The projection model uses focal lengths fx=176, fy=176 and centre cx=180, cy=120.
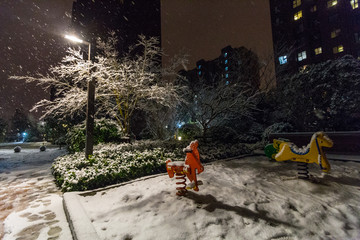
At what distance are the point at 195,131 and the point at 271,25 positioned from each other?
3533 centimetres

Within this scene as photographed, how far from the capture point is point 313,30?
32.5 metres

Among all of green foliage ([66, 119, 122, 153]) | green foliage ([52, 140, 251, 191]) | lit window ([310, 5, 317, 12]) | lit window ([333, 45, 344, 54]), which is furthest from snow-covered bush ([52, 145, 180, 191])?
lit window ([310, 5, 317, 12])

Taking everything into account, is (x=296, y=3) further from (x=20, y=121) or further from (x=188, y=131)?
(x=20, y=121)

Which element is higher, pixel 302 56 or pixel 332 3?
pixel 332 3

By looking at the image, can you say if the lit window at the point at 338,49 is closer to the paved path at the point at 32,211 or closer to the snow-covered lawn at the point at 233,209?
the snow-covered lawn at the point at 233,209

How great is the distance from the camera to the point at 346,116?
1247 centimetres

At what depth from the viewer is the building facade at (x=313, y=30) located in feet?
91.2

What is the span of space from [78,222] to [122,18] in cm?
2880

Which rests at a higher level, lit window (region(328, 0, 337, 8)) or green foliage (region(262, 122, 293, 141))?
lit window (region(328, 0, 337, 8))

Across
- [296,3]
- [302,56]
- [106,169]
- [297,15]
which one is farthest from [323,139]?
[296,3]

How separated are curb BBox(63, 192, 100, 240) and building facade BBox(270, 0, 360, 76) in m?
28.0

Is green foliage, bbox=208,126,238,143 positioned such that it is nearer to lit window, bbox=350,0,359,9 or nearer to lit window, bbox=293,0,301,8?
lit window, bbox=350,0,359,9

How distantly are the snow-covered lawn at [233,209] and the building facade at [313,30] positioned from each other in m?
24.7

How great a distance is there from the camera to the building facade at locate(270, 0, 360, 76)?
91.2 feet
